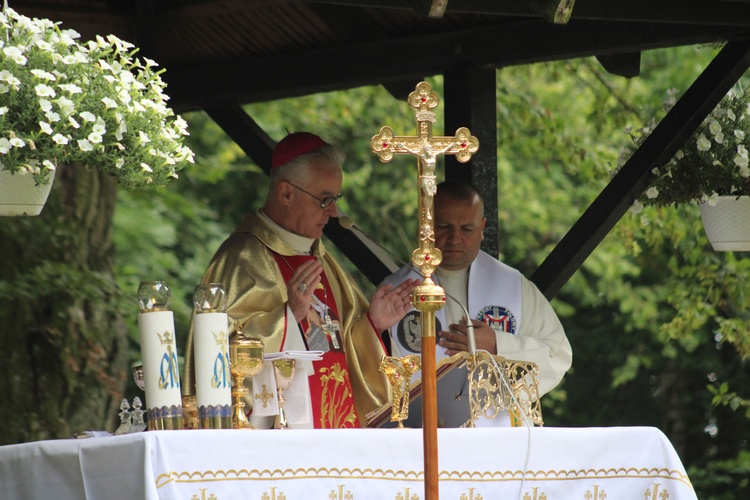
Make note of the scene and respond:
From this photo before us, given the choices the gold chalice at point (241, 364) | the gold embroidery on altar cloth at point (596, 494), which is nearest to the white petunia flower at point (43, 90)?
the gold chalice at point (241, 364)

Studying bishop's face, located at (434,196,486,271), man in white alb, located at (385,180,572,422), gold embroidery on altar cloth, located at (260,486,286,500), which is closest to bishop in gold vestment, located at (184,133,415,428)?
man in white alb, located at (385,180,572,422)

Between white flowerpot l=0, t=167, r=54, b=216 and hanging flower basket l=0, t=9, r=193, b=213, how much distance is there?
3cm

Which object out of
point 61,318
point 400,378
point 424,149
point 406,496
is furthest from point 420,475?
point 61,318

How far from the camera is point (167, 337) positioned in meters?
4.03

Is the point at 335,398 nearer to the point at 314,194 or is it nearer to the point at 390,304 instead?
the point at 390,304

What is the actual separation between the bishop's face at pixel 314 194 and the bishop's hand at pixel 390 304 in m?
0.41

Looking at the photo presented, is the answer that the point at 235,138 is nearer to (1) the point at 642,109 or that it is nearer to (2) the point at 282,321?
(2) the point at 282,321

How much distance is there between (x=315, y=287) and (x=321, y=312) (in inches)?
13.7

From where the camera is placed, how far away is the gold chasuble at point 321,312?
17.7ft

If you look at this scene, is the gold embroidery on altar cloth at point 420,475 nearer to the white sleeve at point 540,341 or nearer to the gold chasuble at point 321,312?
the gold chasuble at point 321,312

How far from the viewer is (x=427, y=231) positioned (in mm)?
3639

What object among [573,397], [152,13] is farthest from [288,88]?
[573,397]

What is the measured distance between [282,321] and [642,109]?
7.87m

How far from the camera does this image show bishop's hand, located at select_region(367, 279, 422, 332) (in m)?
5.39
